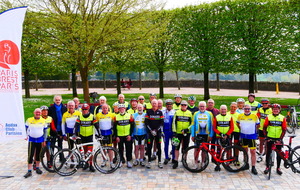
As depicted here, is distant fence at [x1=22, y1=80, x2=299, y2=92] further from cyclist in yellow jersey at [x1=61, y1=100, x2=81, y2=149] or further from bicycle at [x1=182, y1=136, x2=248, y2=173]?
cyclist in yellow jersey at [x1=61, y1=100, x2=81, y2=149]

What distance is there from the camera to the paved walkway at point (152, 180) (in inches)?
290

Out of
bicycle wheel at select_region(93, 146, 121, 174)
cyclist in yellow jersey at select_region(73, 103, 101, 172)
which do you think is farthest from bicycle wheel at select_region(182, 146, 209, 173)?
cyclist in yellow jersey at select_region(73, 103, 101, 172)

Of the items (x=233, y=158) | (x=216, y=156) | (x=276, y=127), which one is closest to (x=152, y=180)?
(x=216, y=156)

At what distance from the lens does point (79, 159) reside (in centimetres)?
825

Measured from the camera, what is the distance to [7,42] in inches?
294

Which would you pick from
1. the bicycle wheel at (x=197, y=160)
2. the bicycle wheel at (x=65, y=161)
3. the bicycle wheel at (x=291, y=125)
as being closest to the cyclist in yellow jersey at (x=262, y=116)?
the bicycle wheel at (x=197, y=160)

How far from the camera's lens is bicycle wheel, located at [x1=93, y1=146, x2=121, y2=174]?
8305mm

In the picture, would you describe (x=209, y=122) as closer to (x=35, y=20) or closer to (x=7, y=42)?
(x=7, y=42)

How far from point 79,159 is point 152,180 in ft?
7.29

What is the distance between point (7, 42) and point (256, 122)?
A: 7207 millimetres

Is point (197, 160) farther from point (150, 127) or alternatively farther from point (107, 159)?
point (107, 159)

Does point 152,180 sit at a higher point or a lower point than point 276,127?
lower

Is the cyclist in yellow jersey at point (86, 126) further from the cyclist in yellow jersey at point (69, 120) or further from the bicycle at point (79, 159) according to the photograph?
the cyclist in yellow jersey at point (69, 120)

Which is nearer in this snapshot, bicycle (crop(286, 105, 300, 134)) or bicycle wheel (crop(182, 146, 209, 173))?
bicycle wheel (crop(182, 146, 209, 173))
